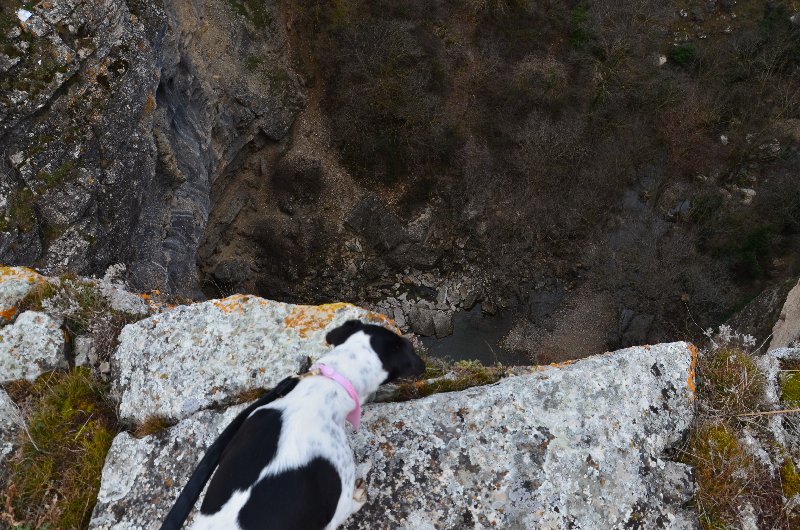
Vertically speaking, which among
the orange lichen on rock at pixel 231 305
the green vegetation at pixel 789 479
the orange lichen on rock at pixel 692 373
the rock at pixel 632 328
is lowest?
the rock at pixel 632 328

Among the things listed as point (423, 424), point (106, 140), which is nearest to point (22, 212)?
point (106, 140)

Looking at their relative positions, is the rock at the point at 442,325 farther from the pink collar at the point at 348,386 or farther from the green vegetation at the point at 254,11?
the pink collar at the point at 348,386

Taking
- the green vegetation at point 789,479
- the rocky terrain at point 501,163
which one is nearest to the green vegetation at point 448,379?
the green vegetation at point 789,479

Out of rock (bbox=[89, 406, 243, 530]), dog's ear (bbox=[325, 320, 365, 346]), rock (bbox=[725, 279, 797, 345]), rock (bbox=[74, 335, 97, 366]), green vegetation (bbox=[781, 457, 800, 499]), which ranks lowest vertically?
rock (bbox=[725, 279, 797, 345])

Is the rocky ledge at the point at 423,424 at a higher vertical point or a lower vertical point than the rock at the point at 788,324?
higher

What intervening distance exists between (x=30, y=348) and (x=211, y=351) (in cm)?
175

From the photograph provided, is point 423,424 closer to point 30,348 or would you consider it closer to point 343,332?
point 343,332

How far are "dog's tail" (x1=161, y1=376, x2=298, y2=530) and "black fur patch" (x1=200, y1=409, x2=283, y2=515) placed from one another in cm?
5

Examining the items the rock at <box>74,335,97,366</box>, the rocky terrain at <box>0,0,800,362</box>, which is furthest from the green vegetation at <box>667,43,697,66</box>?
the rock at <box>74,335,97,366</box>

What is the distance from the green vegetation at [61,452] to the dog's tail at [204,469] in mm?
1262

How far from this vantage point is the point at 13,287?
203 inches

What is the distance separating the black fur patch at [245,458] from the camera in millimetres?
3180

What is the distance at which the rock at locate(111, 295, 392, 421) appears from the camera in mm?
4410

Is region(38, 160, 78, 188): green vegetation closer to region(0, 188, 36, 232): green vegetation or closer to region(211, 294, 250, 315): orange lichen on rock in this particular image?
region(0, 188, 36, 232): green vegetation
